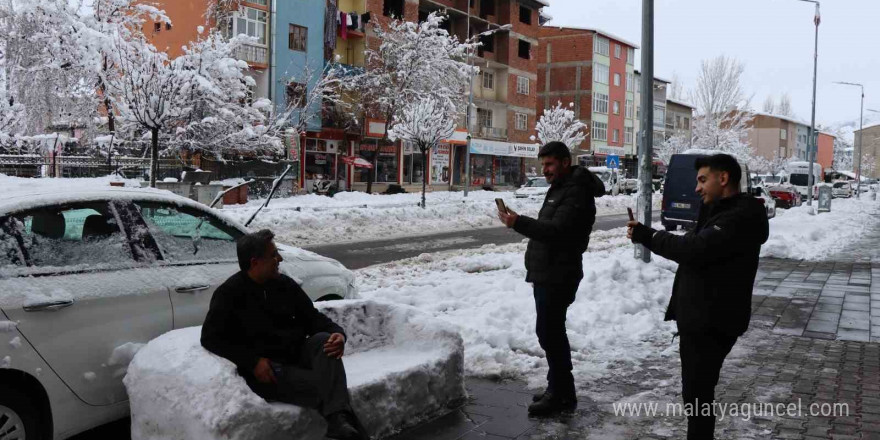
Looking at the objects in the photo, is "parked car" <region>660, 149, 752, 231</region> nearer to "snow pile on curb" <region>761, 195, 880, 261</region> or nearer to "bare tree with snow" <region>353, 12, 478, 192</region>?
"snow pile on curb" <region>761, 195, 880, 261</region>

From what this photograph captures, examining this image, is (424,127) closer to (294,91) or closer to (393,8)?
(294,91)

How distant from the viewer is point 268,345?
4.01 metres

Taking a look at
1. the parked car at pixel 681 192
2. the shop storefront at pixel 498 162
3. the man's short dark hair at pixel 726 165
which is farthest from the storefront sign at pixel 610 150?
the man's short dark hair at pixel 726 165

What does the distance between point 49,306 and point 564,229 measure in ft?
9.68

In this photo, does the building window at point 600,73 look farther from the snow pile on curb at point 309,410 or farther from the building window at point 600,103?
the snow pile on curb at point 309,410

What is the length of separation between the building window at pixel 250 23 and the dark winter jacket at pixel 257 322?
104 ft

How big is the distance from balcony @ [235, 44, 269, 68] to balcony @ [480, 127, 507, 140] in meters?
19.6

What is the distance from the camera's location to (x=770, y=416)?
492 cm

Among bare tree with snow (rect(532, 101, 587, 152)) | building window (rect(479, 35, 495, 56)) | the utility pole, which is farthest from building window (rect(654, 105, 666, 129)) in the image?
the utility pole

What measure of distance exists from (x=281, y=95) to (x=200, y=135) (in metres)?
10.6

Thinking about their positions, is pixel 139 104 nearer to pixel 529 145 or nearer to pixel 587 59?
pixel 529 145

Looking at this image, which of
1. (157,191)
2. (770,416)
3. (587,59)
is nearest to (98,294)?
(157,191)

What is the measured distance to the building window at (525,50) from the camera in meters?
56.4

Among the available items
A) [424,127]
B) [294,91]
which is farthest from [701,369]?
[294,91]
